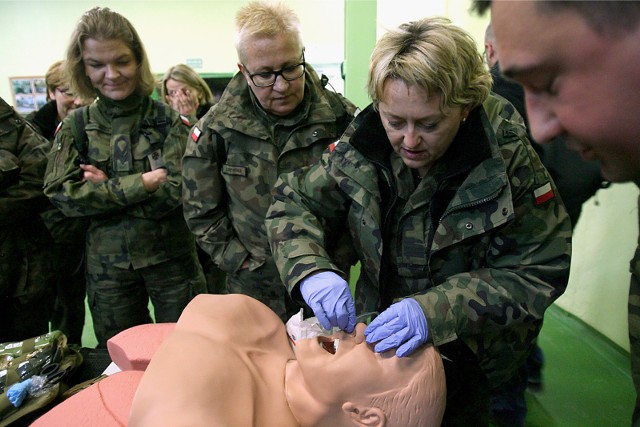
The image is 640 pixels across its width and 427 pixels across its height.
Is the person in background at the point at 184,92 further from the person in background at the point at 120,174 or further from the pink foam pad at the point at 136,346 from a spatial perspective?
the pink foam pad at the point at 136,346

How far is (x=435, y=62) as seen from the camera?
1152mm

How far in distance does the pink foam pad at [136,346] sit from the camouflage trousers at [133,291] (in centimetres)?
89

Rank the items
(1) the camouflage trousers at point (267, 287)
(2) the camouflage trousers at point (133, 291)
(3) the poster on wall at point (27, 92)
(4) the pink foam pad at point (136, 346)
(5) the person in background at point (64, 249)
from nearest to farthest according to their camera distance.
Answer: (4) the pink foam pad at point (136, 346) < (1) the camouflage trousers at point (267, 287) < (2) the camouflage trousers at point (133, 291) < (5) the person in background at point (64, 249) < (3) the poster on wall at point (27, 92)

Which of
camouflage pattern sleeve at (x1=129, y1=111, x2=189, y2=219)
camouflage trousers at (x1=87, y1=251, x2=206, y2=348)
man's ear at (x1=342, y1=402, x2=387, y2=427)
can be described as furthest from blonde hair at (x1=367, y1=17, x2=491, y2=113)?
camouflage trousers at (x1=87, y1=251, x2=206, y2=348)

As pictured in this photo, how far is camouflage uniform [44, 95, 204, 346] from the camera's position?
212 cm

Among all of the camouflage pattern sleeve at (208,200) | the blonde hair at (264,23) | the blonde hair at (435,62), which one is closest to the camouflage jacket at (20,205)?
the camouflage pattern sleeve at (208,200)

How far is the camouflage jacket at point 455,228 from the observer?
124 centimetres

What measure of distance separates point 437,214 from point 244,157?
95cm

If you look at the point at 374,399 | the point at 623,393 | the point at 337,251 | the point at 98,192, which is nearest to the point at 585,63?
the point at 374,399

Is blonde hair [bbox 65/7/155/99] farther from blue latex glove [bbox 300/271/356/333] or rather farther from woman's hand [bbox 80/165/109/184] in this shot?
blue latex glove [bbox 300/271/356/333]

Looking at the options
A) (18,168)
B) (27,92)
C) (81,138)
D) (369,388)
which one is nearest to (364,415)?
(369,388)

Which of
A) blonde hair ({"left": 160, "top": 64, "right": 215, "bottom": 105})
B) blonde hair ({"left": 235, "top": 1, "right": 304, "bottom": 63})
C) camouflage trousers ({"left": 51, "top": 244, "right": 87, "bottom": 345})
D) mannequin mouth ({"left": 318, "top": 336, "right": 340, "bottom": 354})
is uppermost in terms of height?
blonde hair ({"left": 235, "top": 1, "right": 304, "bottom": 63})

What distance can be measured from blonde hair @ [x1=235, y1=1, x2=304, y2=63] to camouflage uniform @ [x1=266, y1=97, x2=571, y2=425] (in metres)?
0.59

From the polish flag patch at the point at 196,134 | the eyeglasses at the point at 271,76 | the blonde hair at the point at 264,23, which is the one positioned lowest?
the polish flag patch at the point at 196,134
